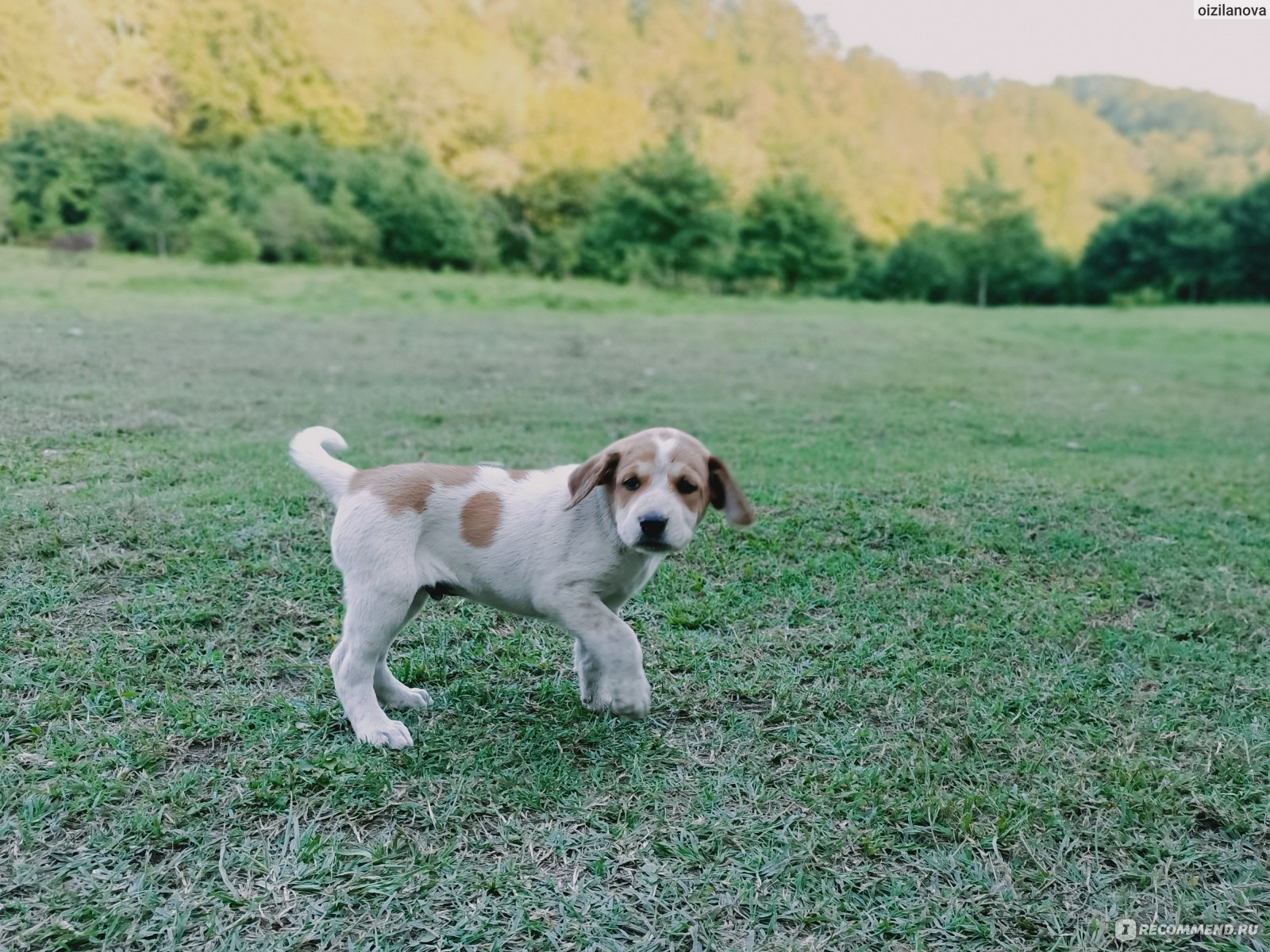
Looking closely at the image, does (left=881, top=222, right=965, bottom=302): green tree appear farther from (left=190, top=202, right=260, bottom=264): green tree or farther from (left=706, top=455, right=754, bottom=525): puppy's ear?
(left=706, top=455, right=754, bottom=525): puppy's ear

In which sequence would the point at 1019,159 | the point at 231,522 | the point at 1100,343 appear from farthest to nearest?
the point at 1019,159
the point at 1100,343
the point at 231,522

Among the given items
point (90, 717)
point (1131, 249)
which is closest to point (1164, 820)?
point (90, 717)

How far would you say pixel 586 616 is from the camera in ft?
10.7

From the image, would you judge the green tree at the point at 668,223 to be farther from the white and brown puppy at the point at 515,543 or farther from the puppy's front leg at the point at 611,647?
the puppy's front leg at the point at 611,647

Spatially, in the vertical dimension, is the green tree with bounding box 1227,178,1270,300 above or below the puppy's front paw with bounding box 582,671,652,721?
above

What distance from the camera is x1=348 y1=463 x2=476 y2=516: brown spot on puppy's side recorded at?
10.8 feet

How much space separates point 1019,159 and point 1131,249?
Result: 19553mm

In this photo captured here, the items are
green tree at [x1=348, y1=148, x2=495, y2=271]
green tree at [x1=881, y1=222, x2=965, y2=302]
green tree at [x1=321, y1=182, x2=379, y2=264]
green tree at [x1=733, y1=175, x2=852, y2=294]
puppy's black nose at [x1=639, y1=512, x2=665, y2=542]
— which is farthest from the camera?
green tree at [x1=881, y1=222, x2=965, y2=302]

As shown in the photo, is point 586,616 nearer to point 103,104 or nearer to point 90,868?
point 90,868

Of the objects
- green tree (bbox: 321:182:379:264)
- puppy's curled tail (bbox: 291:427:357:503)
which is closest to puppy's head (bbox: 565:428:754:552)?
puppy's curled tail (bbox: 291:427:357:503)

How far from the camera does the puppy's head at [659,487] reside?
306 cm

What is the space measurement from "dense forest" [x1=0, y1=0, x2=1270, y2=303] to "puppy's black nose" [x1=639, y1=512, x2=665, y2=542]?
1745cm

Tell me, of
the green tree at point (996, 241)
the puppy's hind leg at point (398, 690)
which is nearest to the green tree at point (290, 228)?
the puppy's hind leg at point (398, 690)

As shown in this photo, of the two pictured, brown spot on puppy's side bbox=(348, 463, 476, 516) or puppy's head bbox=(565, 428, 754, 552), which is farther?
brown spot on puppy's side bbox=(348, 463, 476, 516)
